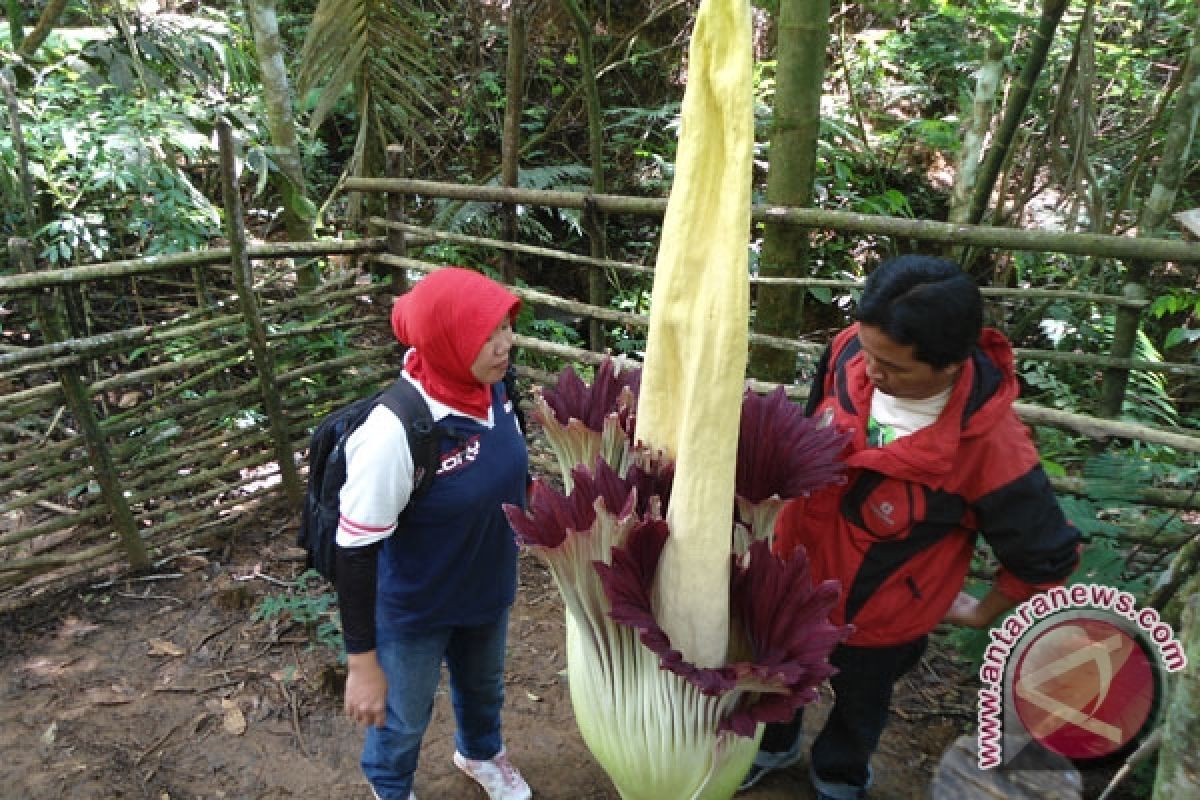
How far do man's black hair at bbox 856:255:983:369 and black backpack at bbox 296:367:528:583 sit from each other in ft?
2.46

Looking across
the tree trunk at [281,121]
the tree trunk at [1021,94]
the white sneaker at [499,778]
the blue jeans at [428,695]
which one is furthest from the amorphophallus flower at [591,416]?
the tree trunk at [281,121]

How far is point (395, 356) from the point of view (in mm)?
3613

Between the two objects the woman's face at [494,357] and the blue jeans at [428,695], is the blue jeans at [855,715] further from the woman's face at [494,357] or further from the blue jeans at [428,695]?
the woman's face at [494,357]

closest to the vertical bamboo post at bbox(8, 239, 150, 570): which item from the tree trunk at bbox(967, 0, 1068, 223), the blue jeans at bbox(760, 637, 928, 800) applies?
the blue jeans at bbox(760, 637, 928, 800)

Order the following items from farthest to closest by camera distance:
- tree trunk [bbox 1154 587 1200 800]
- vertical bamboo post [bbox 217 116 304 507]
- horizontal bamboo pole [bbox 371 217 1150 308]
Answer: vertical bamboo post [bbox 217 116 304 507], horizontal bamboo pole [bbox 371 217 1150 308], tree trunk [bbox 1154 587 1200 800]

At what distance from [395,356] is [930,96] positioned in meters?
5.09

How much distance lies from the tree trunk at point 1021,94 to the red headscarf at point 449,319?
266cm

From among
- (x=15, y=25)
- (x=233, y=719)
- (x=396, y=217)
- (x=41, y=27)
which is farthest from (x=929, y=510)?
(x=15, y=25)

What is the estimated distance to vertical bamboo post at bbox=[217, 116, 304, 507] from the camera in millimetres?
2641

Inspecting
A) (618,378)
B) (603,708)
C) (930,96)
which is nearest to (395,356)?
(618,378)

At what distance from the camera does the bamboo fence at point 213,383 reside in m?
2.24

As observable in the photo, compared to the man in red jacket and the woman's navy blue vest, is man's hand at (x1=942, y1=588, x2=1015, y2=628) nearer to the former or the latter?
the man in red jacket

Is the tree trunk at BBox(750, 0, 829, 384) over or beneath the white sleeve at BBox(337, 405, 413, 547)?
over

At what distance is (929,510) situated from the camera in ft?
4.30
